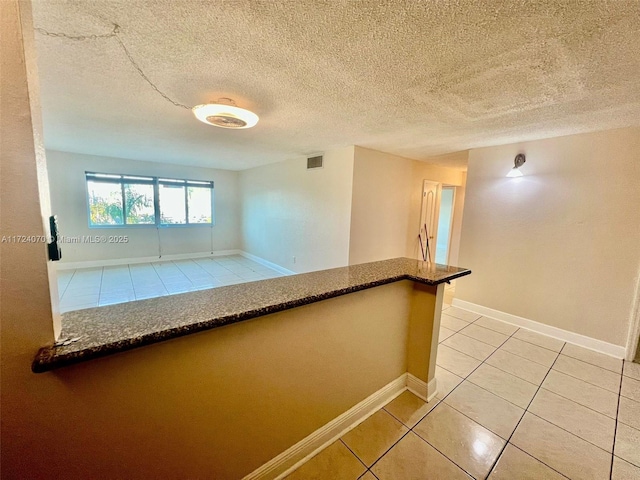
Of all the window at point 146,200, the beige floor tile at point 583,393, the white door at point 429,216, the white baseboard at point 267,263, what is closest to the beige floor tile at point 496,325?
the beige floor tile at point 583,393

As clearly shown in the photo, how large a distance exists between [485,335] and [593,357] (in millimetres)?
933

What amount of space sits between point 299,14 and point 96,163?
6.17 metres

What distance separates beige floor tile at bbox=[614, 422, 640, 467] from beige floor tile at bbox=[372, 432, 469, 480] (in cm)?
104

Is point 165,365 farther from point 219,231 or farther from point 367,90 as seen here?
point 219,231

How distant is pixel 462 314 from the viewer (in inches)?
137

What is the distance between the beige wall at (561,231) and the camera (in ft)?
8.16

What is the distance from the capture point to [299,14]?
1187 mm

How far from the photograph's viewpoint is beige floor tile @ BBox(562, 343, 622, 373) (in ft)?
7.80

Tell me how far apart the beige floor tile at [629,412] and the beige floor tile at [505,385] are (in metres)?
0.47

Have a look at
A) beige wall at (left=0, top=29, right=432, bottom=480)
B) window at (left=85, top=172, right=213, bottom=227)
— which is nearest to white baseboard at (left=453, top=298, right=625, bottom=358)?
beige wall at (left=0, top=29, right=432, bottom=480)

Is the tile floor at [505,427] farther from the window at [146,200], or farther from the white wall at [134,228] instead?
the window at [146,200]

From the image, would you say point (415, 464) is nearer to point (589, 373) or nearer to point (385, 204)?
point (589, 373)

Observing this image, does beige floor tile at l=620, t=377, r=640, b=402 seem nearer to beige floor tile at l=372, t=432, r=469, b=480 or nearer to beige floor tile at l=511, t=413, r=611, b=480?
beige floor tile at l=511, t=413, r=611, b=480

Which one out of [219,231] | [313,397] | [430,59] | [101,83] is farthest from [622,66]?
[219,231]
